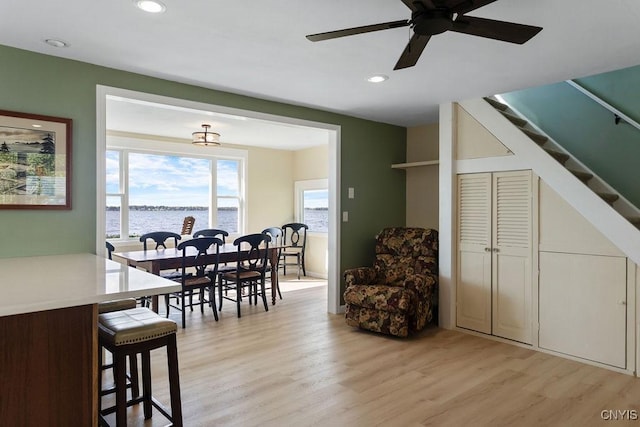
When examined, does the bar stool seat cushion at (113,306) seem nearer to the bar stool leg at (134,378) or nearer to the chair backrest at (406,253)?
the bar stool leg at (134,378)

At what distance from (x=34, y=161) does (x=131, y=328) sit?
61.9 inches

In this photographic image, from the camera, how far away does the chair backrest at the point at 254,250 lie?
16.2 feet

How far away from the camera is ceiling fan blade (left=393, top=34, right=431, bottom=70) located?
201cm

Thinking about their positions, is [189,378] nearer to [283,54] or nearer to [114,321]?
[114,321]

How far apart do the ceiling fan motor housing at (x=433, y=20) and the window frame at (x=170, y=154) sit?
5.30 metres

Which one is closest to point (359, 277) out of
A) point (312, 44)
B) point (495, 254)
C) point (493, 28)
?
point (495, 254)

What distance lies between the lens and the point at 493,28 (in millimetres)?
1899

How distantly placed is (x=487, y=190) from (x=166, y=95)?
310 centimetres

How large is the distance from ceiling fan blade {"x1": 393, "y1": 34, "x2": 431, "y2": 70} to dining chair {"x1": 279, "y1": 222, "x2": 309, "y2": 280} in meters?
5.34

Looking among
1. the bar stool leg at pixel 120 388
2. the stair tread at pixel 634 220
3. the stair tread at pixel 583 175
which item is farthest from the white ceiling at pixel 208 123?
the stair tread at pixel 634 220

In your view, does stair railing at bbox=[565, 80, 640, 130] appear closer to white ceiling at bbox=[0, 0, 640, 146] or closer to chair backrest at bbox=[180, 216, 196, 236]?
white ceiling at bbox=[0, 0, 640, 146]

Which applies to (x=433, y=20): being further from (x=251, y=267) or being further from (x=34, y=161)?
(x=251, y=267)

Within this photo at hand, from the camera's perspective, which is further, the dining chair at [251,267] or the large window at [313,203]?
the large window at [313,203]

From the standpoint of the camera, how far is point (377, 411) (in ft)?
8.36
